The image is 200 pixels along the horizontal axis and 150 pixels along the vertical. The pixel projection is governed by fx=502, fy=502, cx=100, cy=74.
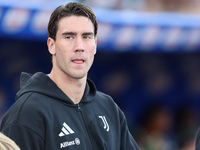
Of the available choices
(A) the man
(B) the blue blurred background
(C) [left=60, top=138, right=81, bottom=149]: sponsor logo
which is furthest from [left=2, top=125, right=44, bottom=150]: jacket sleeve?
(B) the blue blurred background

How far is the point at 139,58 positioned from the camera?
984cm

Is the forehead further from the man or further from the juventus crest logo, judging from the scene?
the juventus crest logo

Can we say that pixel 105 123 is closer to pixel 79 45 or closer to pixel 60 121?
pixel 60 121

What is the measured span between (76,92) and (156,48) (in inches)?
233

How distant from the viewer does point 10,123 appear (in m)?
2.72

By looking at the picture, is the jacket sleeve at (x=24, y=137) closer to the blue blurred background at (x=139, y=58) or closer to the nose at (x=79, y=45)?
the nose at (x=79, y=45)

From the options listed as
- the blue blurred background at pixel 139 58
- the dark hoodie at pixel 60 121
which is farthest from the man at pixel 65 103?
the blue blurred background at pixel 139 58

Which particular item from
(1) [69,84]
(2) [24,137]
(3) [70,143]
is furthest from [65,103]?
(2) [24,137]

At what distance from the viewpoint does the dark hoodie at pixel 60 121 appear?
2723mm

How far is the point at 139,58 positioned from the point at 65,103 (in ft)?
22.8

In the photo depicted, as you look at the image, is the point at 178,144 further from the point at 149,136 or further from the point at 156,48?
the point at 156,48

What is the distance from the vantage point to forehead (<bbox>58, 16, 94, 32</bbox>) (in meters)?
2.94

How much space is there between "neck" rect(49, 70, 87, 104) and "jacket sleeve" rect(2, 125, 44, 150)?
1.36 ft

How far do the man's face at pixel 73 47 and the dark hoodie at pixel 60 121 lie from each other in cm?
15
